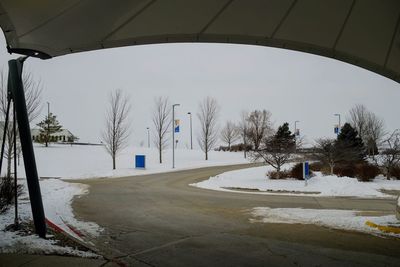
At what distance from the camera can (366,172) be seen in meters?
24.6

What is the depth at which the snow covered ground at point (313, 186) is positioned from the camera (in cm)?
1959

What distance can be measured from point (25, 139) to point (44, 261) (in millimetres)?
2973

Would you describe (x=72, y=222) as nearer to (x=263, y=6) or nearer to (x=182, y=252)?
(x=182, y=252)

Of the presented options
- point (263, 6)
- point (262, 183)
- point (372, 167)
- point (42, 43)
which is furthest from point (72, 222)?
point (372, 167)

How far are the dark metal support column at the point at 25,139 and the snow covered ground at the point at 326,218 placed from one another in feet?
20.5

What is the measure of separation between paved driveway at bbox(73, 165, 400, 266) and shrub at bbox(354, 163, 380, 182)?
393 inches

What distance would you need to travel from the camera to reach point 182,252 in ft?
24.7

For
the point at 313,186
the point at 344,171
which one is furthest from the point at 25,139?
the point at 344,171

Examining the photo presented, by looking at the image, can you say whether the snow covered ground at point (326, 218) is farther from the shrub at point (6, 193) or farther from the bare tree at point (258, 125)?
the bare tree at point (258, 125)

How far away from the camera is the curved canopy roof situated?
254 inches

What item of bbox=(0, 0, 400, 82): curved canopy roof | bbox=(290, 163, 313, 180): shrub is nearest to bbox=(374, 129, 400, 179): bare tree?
bbox=(290, 163, 313, 180): shrub

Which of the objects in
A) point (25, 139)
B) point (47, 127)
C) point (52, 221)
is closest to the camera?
point (25, 139)

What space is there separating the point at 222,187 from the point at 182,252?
634 inches

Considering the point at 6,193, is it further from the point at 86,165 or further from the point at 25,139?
the point at 86,165
